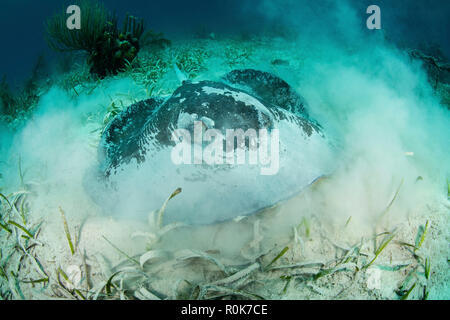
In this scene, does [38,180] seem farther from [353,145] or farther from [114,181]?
[353,145]

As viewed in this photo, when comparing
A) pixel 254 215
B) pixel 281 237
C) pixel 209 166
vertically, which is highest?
pixel 209 166

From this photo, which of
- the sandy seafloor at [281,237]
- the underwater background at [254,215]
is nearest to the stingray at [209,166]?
the underwater background at [254,215]

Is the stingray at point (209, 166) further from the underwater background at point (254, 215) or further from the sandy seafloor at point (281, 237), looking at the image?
the sandy seafloor at point (281, 237)

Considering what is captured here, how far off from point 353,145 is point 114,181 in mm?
2823

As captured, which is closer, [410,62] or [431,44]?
[410,62]

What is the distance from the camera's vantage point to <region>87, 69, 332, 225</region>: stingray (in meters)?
1.90

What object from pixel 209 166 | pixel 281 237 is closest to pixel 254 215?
pixel 281 237

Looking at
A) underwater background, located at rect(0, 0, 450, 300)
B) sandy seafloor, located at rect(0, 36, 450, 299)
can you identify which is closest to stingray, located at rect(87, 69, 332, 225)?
underwater background, located at rect(0, 0, 450, 300)

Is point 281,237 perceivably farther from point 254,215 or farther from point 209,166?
point 209,166

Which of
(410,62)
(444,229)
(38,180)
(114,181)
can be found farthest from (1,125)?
(410,62)

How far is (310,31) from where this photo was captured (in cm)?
928

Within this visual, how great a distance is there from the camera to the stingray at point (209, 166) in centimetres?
190

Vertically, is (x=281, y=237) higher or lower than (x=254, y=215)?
lower

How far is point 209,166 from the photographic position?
1970 millimetres
